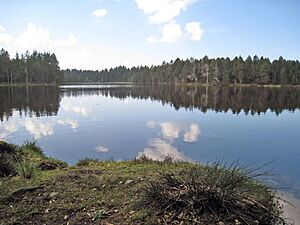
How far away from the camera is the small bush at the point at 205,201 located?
485 cm

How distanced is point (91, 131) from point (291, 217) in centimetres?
1522

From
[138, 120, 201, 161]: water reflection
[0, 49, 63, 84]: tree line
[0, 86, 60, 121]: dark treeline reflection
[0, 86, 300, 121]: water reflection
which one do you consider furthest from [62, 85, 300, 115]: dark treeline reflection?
[0, 49, 63, 84]: tree line

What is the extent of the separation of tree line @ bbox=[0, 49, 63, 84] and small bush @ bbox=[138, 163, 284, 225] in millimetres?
100571

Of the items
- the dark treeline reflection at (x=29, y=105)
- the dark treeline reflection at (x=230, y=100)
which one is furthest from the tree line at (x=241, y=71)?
the dark treeline reflection at (x=29, y=105)

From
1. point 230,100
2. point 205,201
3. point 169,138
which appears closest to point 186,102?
point 230,100

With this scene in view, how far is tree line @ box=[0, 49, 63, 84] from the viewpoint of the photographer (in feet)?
315

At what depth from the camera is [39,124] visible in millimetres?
22750

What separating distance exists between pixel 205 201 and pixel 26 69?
108 metres

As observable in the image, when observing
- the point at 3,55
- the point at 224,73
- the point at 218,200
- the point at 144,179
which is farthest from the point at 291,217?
the point at 3,55

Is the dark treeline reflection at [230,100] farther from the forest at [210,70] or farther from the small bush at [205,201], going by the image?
the forest at [210,70]

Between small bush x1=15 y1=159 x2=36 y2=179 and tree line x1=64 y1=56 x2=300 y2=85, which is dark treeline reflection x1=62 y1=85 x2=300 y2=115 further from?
tree line x1=64 y1=56 x2=300 y2=85

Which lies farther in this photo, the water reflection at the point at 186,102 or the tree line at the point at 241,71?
the tree line at the point at 241,71

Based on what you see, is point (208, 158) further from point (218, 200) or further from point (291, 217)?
point (218, 200)

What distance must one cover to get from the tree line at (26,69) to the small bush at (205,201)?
330 feet
